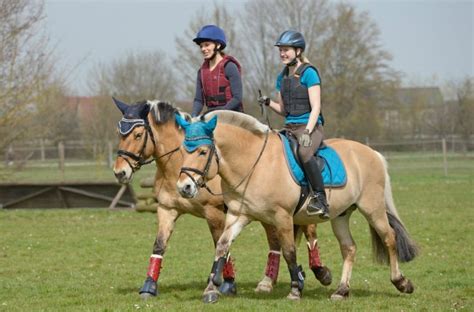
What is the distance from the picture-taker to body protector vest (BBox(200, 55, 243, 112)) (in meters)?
8.91

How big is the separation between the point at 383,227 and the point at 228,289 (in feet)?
6.34

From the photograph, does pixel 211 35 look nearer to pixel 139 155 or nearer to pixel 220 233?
pixel 139 155

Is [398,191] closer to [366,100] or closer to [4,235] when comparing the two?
[4,235]

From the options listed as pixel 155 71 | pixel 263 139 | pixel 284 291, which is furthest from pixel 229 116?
pixel 155 71

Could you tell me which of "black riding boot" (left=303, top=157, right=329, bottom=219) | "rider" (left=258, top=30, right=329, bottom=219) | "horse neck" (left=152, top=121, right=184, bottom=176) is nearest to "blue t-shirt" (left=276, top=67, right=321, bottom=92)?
"rider" (left=258, top=30, right=329, bottom=219)

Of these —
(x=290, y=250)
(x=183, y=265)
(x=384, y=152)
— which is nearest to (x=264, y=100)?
(x=290, y=250)

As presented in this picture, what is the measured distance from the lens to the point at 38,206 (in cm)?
2245

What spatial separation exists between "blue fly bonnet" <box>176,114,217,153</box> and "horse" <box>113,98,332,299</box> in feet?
2.13

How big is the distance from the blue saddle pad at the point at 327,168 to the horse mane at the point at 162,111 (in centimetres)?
133

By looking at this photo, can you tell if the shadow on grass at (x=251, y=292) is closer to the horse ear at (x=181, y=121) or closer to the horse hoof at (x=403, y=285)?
the horse hoof at (x=403, y=285)

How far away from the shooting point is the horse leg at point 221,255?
25.5ft

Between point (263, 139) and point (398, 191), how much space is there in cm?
1923

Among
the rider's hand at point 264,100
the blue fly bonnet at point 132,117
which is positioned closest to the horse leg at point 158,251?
the blue fly bonnet at point 132,117

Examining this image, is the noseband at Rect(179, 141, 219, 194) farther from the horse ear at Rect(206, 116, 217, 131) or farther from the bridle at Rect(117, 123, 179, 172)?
the bridle at Rect(117, 123, 179, 172)
